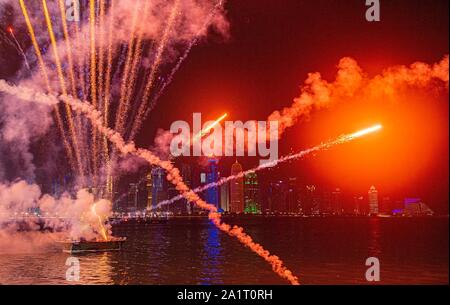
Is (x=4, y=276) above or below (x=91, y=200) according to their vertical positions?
below

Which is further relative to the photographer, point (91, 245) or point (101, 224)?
point (101, 224)

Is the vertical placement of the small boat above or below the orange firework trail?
below

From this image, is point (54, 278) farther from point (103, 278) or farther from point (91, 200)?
point (91, 200)

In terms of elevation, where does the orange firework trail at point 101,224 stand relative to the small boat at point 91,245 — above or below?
above

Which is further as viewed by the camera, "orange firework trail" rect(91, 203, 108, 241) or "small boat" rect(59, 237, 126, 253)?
"small boat" rect(59, 237, 126, 253)

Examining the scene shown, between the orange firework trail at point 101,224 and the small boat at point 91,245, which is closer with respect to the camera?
the orange firework trail at point 101,224

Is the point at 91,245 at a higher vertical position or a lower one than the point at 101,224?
lower
